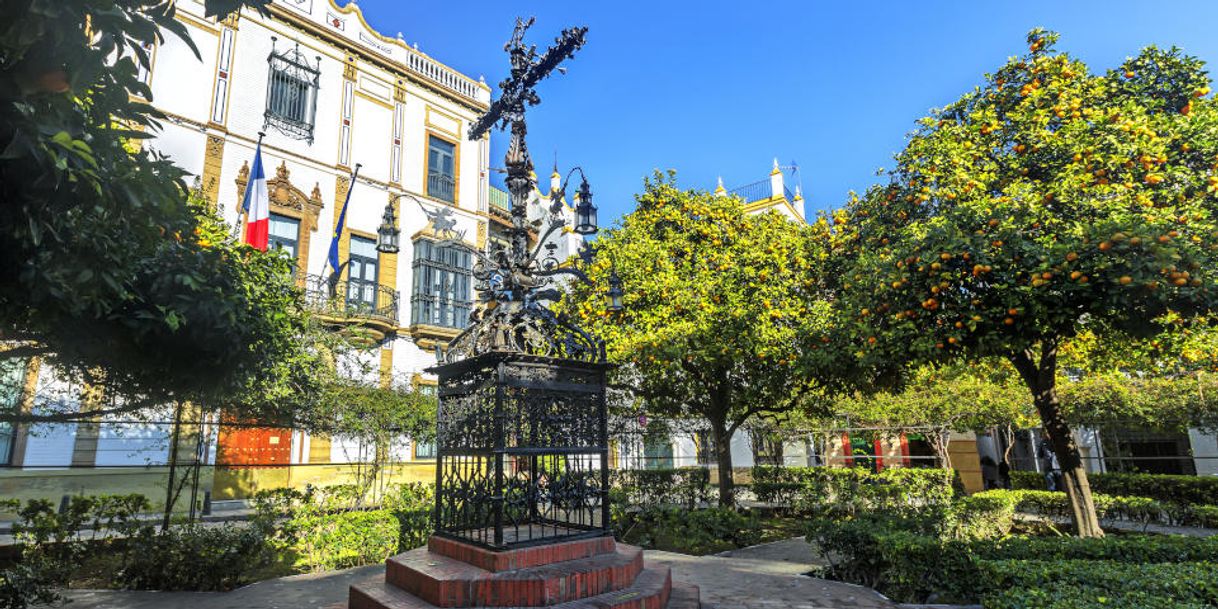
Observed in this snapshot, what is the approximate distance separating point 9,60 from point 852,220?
10.7 meters

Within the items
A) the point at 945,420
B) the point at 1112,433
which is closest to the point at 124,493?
the point at 945,420

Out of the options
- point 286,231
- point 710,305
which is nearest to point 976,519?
point 710,305

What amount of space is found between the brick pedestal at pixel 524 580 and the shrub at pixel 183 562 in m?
3.66

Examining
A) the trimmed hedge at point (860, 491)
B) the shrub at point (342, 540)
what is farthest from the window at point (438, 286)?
the trimmed hedge at point (860, 491)

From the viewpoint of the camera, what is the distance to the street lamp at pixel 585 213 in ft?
23.9

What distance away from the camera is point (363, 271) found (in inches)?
820

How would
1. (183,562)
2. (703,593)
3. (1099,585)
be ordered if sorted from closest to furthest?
(1099,585) < (703,593) < (183,562)

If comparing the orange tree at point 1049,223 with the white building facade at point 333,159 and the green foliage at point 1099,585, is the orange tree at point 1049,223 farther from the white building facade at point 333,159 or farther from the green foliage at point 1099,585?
the white building facade at point 333,159

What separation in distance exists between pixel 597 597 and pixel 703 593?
2586mm

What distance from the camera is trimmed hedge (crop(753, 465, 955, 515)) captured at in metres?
14.6

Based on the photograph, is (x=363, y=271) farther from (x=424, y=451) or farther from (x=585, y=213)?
(x=585, y=213)

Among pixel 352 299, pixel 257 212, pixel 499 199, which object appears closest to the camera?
pixel 257 212

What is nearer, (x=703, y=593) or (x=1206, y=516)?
(x=703, y=593)

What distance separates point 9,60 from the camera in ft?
10.5
